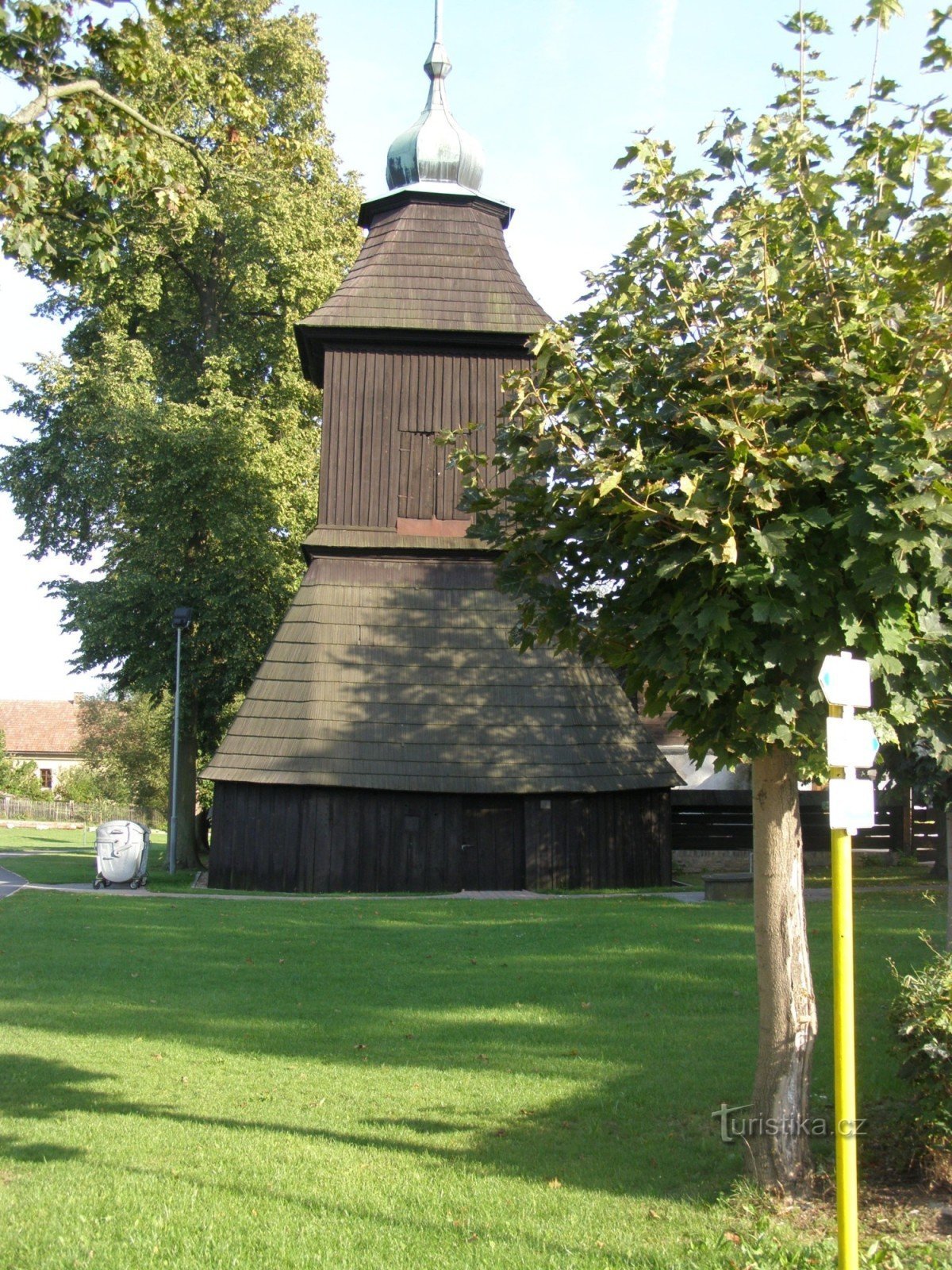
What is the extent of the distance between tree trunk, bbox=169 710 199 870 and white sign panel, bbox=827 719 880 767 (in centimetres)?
2654

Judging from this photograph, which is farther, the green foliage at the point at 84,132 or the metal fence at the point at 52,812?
the metal fence at the point at 52,812

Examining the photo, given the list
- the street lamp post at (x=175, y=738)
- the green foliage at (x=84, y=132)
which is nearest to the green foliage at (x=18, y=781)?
the street lamp post at (x=175, y=738)

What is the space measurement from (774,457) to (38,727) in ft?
286

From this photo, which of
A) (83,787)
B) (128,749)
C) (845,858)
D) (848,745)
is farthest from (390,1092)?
(83,787)

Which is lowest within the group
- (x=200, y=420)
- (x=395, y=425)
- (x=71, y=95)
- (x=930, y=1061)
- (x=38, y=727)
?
(x=930, y=1061)

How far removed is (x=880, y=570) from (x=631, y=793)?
18.2m

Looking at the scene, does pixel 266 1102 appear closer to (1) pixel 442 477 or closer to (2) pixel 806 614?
(2) pixel 806 614

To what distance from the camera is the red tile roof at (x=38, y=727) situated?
84562mm

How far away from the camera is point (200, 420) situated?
28812mm

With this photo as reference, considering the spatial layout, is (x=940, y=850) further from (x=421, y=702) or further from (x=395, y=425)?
(x=395, y=425)

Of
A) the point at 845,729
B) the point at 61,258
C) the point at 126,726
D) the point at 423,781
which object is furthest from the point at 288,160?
the point at 126,726

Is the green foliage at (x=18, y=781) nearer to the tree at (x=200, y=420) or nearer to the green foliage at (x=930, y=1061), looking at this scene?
the tree at (x=200, y=420)

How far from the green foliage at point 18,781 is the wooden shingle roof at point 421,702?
175 ft

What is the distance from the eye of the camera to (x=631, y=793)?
23.1m
